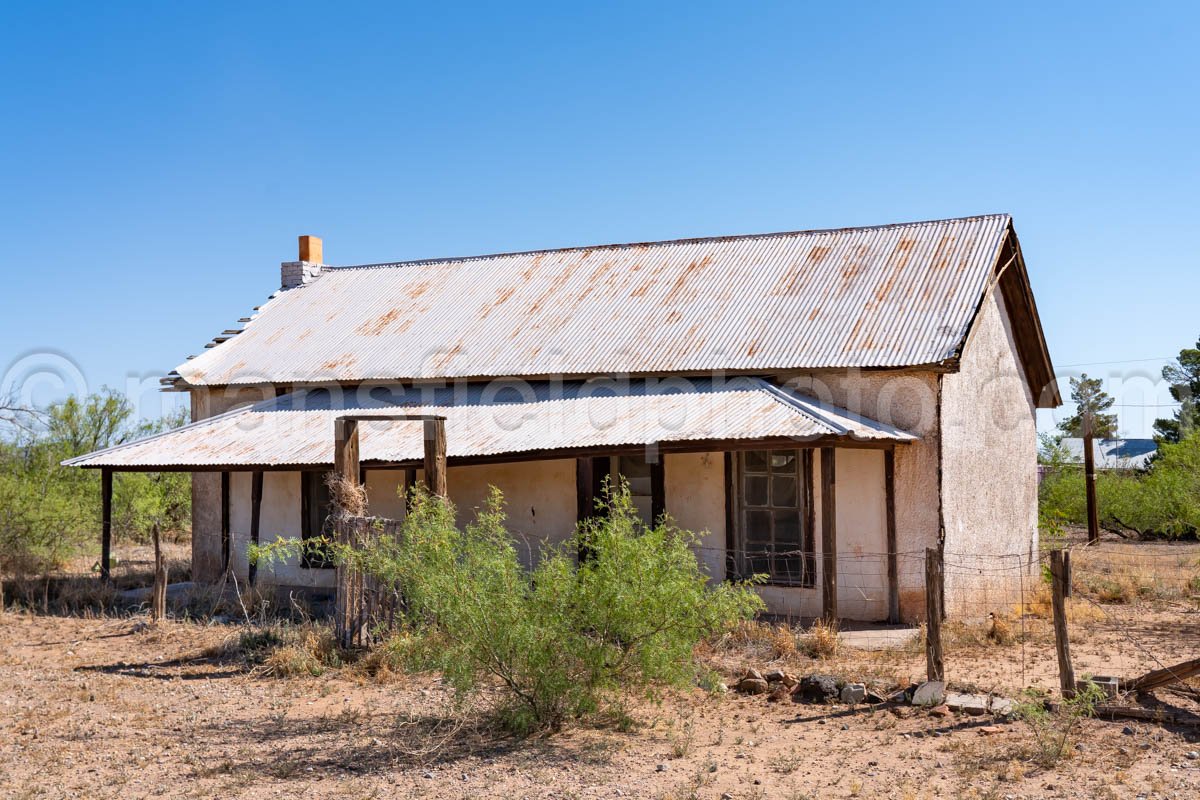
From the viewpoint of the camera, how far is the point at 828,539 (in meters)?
11.1

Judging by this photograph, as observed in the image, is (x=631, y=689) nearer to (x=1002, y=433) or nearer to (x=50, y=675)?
(x=50, y=675)

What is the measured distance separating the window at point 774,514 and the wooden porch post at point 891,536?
0.83m

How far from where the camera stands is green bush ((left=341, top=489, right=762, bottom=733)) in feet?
23.5

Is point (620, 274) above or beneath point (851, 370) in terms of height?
above

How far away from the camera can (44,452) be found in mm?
20828

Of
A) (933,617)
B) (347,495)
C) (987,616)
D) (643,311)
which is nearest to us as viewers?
(933,617)

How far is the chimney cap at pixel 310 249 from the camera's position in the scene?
769 inches

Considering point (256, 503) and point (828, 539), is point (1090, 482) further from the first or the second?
point (256, 503)

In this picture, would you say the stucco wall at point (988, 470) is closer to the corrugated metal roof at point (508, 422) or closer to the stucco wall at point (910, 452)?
the stucco wall at point (910, 452)

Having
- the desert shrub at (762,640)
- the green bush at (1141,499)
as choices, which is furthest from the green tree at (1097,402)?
the desert shrub at (762,640)

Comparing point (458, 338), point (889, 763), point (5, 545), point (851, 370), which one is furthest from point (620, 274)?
point (889, 763)

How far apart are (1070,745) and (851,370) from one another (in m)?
6.11

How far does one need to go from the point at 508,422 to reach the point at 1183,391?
3345 centimetres

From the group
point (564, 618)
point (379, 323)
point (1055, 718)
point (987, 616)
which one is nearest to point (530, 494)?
point (379, 323)
